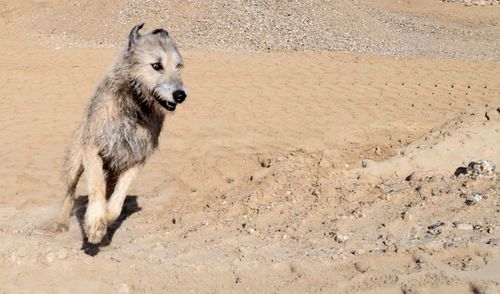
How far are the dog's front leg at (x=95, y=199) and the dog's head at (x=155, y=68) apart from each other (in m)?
0.85

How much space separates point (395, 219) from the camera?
6.18m

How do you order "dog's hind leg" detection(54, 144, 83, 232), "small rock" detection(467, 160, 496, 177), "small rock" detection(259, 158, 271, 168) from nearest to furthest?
"dog's hind leg" detection(54, 144, 83, 232) → "small rock" detection(467, 160, 496, 177) → "small rock" detection(259, 158, 271, 168)

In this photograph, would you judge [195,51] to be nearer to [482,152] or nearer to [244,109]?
[244,109]

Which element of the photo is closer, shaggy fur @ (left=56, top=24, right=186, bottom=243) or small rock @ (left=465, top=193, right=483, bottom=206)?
shaggy fur @ (left=56, top=24, right=186, bottom=243)

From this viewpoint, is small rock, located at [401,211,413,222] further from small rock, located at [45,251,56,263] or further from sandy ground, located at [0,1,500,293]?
small rock, located at [45,251,56,263]

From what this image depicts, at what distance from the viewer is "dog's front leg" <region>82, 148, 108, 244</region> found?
5555 millimetres

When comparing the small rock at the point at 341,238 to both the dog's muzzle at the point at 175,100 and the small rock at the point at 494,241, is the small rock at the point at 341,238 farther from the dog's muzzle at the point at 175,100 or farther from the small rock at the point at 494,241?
the dog's muzzle at the point at 175,100

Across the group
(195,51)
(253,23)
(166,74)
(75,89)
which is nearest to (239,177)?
(166,74)

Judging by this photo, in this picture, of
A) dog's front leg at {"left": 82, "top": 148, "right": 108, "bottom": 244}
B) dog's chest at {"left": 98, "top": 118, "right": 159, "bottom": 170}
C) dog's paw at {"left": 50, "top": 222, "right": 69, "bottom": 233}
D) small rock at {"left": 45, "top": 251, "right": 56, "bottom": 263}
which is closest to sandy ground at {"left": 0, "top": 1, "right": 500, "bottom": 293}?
small rock at {"left": 45, "top": 251, "right": 56, "bottom": 263}

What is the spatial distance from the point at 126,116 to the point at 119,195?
79 cm

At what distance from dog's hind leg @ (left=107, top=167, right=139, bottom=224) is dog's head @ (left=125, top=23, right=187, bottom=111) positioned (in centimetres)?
87

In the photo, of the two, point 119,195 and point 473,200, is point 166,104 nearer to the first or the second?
point 119,195

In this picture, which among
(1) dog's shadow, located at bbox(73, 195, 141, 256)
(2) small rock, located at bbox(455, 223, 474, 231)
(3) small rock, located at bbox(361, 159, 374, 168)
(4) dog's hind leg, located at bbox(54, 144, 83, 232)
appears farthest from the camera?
(3) small rock, located at bbox(361, 159, 374, 168)

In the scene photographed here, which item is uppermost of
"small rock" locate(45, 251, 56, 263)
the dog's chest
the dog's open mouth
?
the dog's open mouth
